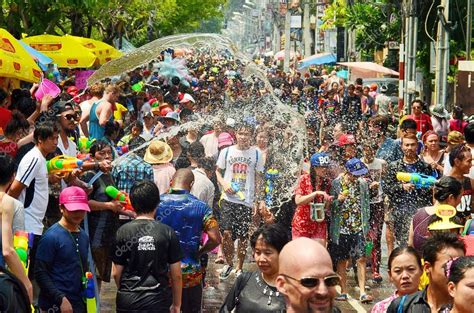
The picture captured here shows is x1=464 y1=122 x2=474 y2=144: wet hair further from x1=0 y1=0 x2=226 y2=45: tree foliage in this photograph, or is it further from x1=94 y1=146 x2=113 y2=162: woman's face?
x1=0 y1=0 x2=226 y2=45: tree foliage

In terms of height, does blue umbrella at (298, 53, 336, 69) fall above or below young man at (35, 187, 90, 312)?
below

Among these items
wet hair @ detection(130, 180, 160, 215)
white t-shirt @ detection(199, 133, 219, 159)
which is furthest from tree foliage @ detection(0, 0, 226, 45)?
wet hair @ detection(130, 180, 160, 215)

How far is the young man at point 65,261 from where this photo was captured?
332 inches

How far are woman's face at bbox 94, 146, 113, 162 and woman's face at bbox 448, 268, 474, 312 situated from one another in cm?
582

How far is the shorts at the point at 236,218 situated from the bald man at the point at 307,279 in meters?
8.57

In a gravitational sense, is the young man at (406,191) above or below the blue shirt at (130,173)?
below

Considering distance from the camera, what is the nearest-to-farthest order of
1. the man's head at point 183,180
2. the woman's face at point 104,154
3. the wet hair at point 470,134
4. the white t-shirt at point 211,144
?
1. the man's head at point 183,180
2. the woman's face at point 104,154
3. the wet hair at point 470,134
4. the white t-shirt at point 211,144

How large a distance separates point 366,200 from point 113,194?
3517 millimetres

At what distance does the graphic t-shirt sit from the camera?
8.46m

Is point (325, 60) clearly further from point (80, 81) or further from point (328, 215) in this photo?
point (328, 215)

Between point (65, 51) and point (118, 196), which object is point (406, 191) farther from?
point (65, 51)

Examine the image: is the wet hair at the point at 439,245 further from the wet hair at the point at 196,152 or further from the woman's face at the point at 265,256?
the wet hair at the point at 196,152

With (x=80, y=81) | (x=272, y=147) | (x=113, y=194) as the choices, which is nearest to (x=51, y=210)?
(x=113, y=194)

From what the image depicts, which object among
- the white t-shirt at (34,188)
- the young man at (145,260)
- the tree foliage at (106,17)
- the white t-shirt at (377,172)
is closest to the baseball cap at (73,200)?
the young man at (145,260)
